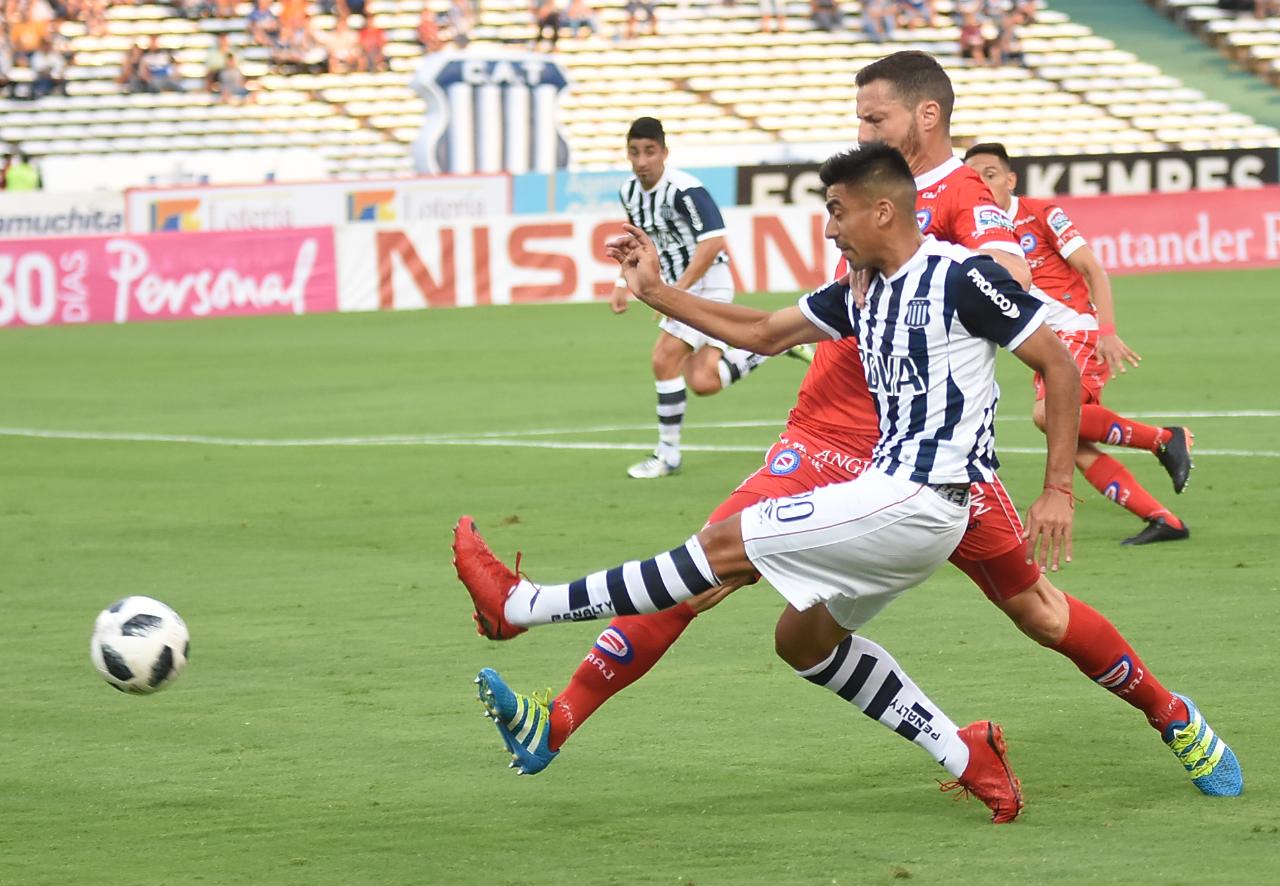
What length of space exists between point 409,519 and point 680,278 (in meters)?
2.53

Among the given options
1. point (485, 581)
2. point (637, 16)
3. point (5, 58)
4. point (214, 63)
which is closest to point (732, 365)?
point (485, 581)

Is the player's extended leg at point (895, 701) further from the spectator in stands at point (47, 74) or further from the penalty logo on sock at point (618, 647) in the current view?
the spectator in stands at point (47, 74)

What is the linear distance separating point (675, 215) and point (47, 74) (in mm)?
24424

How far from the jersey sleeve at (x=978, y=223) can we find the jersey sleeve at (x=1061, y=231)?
4100mm

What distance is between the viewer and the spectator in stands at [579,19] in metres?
38.6

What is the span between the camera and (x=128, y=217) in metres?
27.3

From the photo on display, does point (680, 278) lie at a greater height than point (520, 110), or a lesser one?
greater

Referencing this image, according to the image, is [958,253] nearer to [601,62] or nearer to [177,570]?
[177,570]

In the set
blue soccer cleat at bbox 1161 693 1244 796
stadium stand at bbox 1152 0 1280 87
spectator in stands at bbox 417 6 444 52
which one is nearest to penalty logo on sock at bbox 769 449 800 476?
blue soccer cleat at bbox 1161 693 1244 796

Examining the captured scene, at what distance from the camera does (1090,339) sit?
10117 millimetres

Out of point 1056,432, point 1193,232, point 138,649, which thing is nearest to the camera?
point 1056,432

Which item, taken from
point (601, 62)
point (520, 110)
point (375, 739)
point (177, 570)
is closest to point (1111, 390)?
point (177, 570)

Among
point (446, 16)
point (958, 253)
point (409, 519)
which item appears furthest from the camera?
point (446, 16)

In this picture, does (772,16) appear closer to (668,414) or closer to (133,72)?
(133,72)
